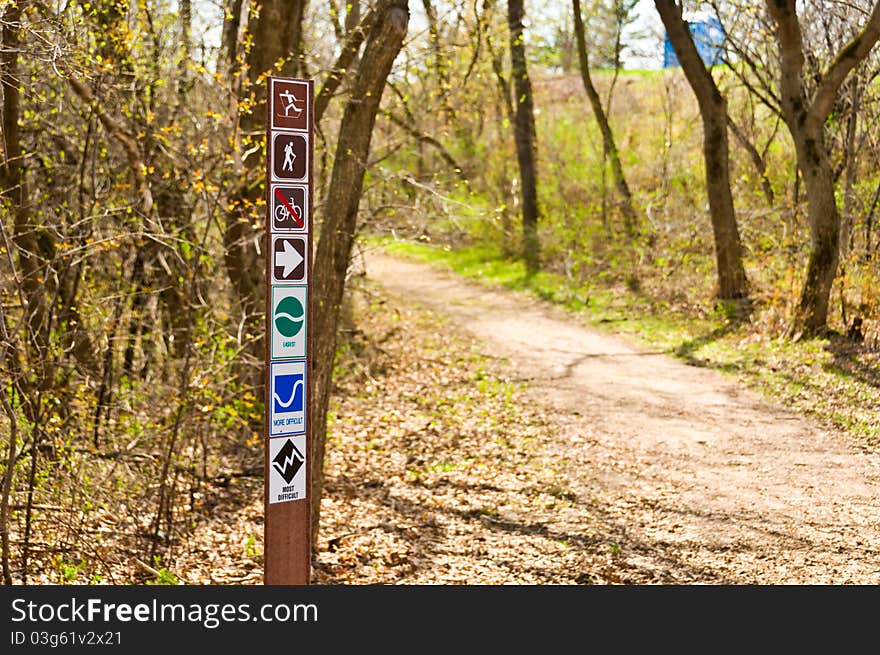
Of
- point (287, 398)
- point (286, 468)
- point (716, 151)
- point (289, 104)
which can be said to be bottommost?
point (286, 468)

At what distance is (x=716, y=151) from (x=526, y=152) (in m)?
6.72

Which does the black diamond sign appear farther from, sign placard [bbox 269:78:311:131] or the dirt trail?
the dirt trail

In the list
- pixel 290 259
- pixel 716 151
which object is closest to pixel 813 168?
pixel 716 151

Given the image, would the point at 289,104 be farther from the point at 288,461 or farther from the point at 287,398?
the point at 288,461

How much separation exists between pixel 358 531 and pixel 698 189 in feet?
41.3

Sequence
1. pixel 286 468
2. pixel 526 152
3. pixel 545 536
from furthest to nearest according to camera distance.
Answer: pixel 526 152
pixel 545 536
pixel 286 468

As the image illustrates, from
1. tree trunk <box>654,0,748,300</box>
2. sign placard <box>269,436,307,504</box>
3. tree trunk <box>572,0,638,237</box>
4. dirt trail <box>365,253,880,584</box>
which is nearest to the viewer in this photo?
sign placard <box>269,436,307,504</box>

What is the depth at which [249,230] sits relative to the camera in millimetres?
9742

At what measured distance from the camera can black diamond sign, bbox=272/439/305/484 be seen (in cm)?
433

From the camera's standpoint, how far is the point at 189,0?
900 centimetres

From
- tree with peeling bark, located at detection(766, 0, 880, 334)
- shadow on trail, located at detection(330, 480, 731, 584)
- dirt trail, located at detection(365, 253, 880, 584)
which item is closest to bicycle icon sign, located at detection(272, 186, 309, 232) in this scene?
shadow on trail, located at detection(330, 480, 731, 584)

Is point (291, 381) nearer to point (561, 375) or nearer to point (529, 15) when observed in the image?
point (561, 375)

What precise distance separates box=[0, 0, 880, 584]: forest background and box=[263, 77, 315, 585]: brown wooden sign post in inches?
63.0

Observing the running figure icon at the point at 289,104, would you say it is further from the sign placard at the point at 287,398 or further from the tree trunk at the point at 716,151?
the tree trunk at the point at 716,151
